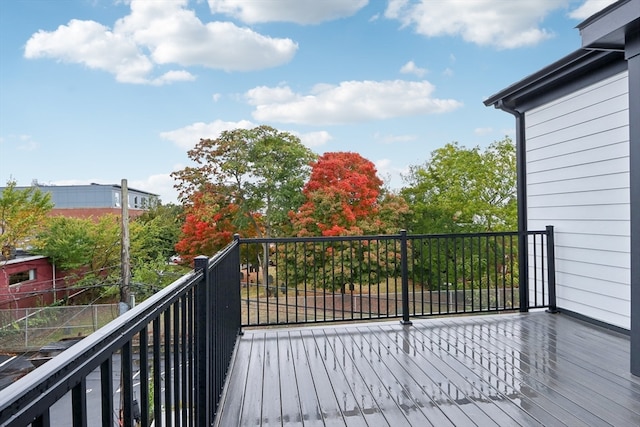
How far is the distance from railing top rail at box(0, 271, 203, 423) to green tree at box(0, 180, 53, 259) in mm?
15360

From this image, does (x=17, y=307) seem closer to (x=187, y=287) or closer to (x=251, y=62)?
(x=251, y=62)

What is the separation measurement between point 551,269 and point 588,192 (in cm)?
92

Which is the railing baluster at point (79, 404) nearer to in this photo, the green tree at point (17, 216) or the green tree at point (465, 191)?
the green tree at point (465, 191)

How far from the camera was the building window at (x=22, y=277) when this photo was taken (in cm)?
1377

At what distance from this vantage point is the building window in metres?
13.8

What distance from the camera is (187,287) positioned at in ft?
5.07

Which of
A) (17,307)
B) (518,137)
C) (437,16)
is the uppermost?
(437,16)

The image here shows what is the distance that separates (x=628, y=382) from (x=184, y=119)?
18.7 meters

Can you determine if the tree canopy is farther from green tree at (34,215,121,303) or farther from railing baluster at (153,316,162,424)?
railing baluster at (153,316,162,424)

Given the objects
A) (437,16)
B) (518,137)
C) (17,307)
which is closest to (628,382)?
(518,137)

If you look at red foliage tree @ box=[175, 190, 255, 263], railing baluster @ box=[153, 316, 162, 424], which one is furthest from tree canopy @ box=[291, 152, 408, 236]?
railing baluster @ box=[153, 316, 162, 424]

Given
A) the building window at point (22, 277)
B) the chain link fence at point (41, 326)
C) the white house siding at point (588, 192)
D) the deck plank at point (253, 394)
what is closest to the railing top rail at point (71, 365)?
the deck plank at point (253, 394)

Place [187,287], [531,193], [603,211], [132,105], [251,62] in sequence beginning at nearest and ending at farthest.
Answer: [187,287], [603,211], [531,193], [251,62], [132,105]

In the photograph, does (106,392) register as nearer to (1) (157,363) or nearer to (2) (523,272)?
(1) (157,363)
